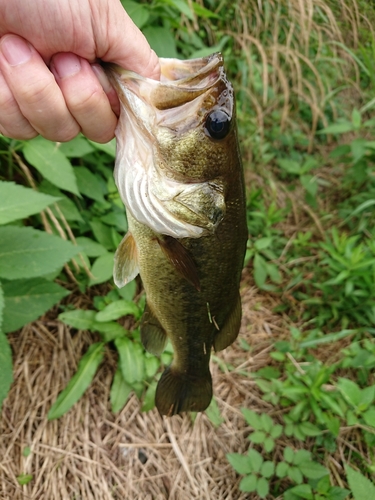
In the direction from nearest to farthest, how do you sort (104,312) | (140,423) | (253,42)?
(104,312), (140,423), (253,42)

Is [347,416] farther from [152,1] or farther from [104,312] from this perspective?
[152,1]

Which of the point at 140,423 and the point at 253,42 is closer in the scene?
the point at 140,423

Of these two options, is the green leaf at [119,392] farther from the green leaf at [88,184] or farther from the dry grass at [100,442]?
the green leaf at [88,184]

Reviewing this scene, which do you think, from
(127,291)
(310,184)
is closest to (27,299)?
(127,291)

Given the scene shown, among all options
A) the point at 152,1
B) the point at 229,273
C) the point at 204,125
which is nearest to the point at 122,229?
the point at 229,273

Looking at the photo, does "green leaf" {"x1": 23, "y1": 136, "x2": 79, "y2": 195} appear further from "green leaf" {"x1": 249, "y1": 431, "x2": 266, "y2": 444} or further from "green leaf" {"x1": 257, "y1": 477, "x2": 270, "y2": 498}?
"green leaf" {"x1": 257, "y1": 477, "x2": 270, "y2": 498}
